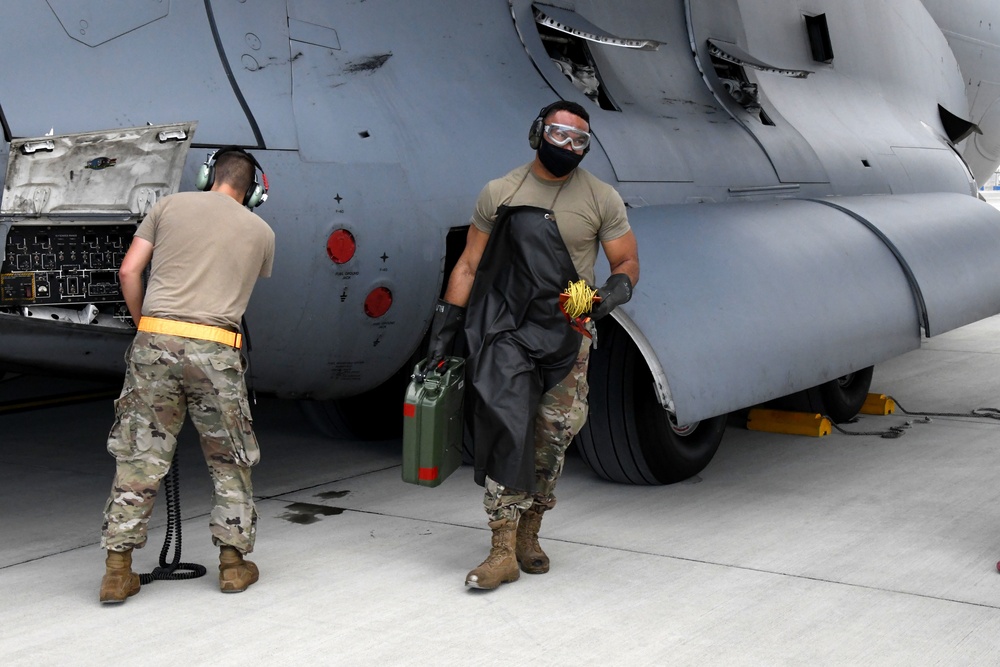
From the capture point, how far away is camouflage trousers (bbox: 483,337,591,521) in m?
4.90

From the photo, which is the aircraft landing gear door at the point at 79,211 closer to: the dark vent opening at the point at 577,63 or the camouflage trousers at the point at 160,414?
the camouflage trousers at the point at 160,414

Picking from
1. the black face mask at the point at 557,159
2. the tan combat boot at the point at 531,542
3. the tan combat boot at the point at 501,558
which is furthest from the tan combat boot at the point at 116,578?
the black face mask at the point at 557,159

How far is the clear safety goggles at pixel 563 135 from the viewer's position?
478cm

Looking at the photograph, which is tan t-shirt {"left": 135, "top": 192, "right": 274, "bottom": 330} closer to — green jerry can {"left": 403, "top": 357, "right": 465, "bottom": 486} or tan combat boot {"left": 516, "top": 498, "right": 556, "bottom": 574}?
green jerry can {"left": 403, "top": 357, "right": 465, "bottom": 486}

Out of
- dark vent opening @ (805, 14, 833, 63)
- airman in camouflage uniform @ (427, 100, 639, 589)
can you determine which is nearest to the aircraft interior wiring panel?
airman in camouflage uniform @ (427, 100, 639, 589)

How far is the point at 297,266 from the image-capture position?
17.5 ft

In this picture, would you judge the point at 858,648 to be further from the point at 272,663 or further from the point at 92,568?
the point at 92,568

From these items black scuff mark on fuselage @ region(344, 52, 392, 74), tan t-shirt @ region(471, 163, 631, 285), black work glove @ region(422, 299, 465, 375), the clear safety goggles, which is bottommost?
black work glove @ region(422, 299, 465, 375)

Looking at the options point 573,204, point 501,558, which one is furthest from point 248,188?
point 501,558

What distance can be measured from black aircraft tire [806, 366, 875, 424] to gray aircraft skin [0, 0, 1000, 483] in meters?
0.02

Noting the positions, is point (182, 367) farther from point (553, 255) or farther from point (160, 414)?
point (553, 255)

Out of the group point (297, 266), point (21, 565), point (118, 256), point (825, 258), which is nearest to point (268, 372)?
point (297, 266)

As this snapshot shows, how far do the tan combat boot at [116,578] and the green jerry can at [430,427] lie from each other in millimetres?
Result: 1094

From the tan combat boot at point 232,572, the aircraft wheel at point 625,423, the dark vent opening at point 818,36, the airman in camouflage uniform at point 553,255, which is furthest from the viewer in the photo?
the dark vent opening at point 818,36
